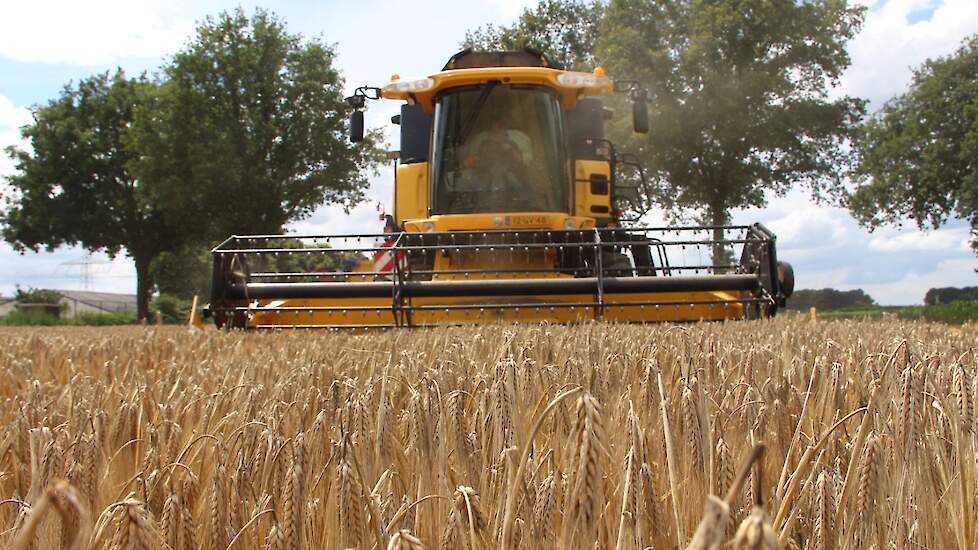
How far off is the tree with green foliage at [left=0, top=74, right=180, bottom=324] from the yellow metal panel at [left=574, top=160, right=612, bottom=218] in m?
28.2

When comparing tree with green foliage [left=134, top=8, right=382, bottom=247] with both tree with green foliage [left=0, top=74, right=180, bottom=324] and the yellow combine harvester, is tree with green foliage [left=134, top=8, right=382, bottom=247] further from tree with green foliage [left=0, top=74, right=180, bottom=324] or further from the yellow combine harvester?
the yellow combine harvester

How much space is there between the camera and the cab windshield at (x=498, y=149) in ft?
24.8

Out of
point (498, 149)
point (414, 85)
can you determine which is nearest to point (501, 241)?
point (498, 149)

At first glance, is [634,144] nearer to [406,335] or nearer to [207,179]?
[207,179]

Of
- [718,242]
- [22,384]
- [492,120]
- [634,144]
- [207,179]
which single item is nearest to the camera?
[22,384]

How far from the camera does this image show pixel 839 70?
24.9 metres

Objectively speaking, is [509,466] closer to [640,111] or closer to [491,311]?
[491,311]

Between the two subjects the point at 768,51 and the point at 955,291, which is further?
the point at 955,291

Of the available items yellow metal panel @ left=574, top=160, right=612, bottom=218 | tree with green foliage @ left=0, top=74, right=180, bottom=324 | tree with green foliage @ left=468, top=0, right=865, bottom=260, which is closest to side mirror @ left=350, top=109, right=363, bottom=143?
yellow metal panel @ left=574, top=160, right=612, bottom=218

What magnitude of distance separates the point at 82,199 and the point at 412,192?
30.5 meters

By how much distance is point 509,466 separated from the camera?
0.95m

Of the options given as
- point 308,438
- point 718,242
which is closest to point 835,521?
point 308,438

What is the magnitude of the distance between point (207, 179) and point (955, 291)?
3787 centimetres

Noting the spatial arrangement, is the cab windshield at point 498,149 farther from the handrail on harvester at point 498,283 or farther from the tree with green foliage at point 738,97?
the tree with green foliage at point 738,97
